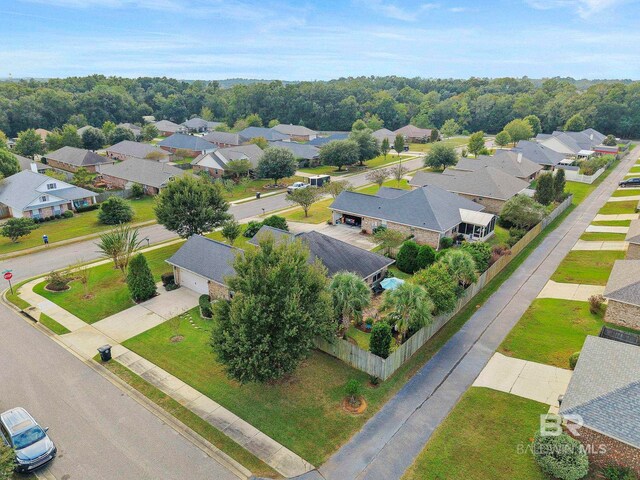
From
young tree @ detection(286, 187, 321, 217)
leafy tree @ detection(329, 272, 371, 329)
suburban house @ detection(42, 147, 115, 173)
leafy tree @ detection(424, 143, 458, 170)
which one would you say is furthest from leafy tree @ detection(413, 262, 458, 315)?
suburban house @ detection(42, 147, 115, 173)

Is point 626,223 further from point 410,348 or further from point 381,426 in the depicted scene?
point 381,426

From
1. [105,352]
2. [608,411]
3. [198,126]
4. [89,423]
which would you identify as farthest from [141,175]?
[198,126]

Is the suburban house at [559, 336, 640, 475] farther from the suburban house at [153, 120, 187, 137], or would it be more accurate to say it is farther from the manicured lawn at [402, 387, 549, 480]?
the suburban house at [153, 120, 187, 137]

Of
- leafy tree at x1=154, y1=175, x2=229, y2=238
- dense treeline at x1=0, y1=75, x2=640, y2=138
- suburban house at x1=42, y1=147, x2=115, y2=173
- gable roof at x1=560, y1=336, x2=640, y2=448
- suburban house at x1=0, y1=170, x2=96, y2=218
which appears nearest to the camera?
gable roof at x1=560, y1=336, x2=640, y2=448

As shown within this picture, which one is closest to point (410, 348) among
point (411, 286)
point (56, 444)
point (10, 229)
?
point (411, 286)

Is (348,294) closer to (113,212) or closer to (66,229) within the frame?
(113,212)

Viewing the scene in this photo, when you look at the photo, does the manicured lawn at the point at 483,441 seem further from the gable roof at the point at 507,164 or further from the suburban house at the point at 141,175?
the suburban house at the point at 141,175
